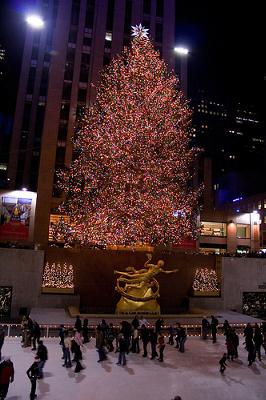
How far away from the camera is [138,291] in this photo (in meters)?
22.3

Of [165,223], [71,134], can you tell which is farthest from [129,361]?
[71,134]

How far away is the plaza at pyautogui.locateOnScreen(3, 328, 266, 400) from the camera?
10.7m

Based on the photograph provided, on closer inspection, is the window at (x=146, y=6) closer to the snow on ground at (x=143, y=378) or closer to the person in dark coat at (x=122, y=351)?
the snow on ground at (x=143, y=378)

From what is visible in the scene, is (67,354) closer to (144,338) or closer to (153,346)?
(144,338)

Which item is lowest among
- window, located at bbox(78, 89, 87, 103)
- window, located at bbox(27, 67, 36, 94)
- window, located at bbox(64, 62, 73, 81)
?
window, located at bbox(78, 89, 87, 103)

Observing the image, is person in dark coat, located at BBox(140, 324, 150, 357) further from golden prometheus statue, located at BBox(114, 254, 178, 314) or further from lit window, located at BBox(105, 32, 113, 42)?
lit window, located at BBox(105, 32, 113, 42)

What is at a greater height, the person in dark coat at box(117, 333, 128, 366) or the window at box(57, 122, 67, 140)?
the window at box(57, 122, 67, 140)

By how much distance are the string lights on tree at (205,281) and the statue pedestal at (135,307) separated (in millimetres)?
4552

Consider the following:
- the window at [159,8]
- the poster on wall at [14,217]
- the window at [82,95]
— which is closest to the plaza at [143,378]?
the poster on wall at [14,217]

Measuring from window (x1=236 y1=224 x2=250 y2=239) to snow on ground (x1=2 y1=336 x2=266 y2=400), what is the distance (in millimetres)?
42682

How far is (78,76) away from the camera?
149ft

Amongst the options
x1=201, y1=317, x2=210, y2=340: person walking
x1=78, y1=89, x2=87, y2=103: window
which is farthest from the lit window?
x1=201, y1=317, x2=210, y2=340: person walking

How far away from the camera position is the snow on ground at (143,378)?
10.7 m

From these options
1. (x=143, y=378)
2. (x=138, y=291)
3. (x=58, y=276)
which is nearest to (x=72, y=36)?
(x=58, y=276)
